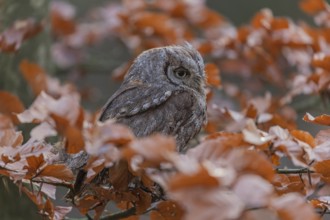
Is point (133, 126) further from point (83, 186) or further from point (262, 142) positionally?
point (262, 142)

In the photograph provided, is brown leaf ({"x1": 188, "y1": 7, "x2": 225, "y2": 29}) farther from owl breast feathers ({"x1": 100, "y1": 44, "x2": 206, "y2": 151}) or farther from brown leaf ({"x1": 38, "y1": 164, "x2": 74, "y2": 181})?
brown leaf ({"x1": 38, "y1": 164, "x2": 74, "y2": 181})

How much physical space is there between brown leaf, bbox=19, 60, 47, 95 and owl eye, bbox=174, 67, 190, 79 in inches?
26.9

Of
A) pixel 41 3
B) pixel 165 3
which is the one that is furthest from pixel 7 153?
pixel 165 3

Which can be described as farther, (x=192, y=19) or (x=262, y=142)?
(x=192, y=19)

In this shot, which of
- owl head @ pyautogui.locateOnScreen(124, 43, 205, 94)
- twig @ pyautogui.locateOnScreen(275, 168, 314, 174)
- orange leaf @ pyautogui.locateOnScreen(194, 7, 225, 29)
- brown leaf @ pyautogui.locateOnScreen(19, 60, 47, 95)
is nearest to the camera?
twig @ pyautogui.locateOnScreen(275, 168, 314, 174)

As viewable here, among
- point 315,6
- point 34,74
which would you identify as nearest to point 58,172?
point 34,74

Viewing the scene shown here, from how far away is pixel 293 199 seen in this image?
111 cm

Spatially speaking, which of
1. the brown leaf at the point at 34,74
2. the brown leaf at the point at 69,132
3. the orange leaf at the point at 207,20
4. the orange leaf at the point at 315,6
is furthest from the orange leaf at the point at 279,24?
the brown leaf at the point at 69,132

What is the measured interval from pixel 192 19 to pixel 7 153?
6.74 ft

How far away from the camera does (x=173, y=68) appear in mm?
2053

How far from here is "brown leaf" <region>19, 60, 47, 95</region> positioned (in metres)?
2.49

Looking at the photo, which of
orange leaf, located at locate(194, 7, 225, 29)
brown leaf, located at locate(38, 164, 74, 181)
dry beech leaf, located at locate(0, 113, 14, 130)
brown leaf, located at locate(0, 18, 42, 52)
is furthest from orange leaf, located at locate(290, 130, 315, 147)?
orange leaf, located at locate(194, 7, 225, 29)

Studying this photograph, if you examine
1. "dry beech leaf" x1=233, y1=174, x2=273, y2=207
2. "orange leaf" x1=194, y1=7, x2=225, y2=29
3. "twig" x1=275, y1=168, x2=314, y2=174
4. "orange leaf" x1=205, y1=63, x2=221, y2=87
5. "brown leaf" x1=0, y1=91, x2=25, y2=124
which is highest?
"dry beech leaf" x1=233, y1=174, x2=273, y2=207

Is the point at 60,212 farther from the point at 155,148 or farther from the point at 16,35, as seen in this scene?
the point at 16,35
